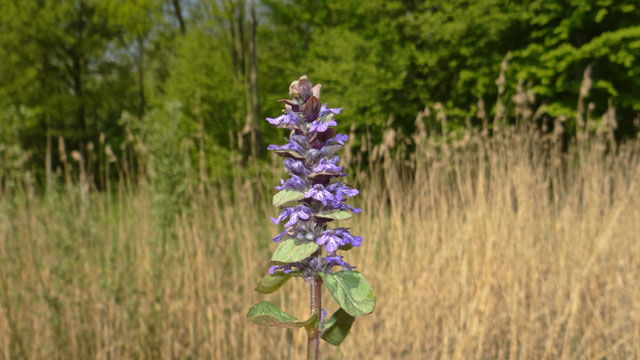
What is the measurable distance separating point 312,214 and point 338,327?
172mm

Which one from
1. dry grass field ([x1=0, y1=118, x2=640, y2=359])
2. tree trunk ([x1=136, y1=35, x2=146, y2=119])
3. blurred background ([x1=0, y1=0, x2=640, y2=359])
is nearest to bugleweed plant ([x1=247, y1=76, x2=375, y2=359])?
blurred background ([x1=0, y1=0, x2=640, y2=359])

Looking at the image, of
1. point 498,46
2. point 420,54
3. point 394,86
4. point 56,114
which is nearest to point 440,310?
point 394,86

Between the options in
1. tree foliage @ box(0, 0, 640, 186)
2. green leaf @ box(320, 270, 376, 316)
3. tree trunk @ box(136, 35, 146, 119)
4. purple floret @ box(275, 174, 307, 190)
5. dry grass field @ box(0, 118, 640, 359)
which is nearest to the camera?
green leaf @ box(320, 270, 376, 316)

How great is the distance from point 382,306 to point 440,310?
33 centimetres

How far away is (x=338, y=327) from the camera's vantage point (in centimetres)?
68

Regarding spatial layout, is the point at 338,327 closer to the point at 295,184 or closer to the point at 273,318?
the point at 273,318

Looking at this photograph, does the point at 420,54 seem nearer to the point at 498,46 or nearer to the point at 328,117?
the point at 498,46

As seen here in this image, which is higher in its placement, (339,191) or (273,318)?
(339,191)

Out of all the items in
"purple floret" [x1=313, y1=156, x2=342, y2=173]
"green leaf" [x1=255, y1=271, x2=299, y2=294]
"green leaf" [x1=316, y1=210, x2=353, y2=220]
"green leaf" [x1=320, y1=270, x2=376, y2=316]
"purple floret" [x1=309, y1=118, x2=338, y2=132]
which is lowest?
"green leaf" [x1=255, y1=271, x2=299, y2=294]

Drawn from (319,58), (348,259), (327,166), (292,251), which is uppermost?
(319,58)

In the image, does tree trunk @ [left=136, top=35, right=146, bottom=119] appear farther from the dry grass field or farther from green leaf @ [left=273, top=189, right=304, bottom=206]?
green leaf @ [left=273, top=189, right=304, bottom=206]

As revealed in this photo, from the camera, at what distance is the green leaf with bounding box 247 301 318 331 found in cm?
63

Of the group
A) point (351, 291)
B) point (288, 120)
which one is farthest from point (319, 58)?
point (351, 291)

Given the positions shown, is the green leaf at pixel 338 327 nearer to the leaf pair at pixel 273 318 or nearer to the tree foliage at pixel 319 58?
the leaf pair at pixel 273 318
